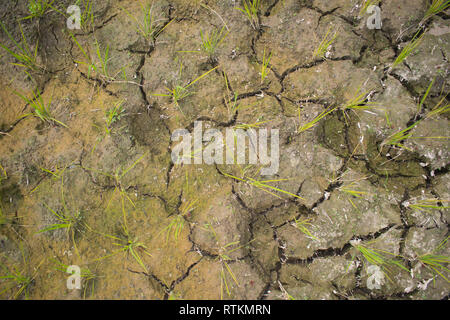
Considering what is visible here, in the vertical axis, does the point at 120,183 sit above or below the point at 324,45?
below

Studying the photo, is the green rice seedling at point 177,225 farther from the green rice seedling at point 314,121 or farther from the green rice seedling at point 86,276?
the green rice seedling at point 314,121

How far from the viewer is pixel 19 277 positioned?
1817 millimetres

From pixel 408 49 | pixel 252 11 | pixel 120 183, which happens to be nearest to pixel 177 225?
pixel 120 183

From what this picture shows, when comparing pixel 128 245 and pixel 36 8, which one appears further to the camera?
pixel 36 8

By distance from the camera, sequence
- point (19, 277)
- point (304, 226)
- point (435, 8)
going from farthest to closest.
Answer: point (435, 8)
point (304, 226)
point (19, 277)

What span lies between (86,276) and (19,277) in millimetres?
389

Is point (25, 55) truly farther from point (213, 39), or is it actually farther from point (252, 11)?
point (252, 11)

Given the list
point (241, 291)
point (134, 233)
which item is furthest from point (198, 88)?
point (241, 291)

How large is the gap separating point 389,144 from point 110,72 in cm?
194

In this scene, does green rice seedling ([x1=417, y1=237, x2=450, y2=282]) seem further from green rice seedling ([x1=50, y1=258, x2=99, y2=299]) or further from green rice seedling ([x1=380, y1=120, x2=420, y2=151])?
green rice seedling ([x1=50, y1=258, x2=99, y2=299])

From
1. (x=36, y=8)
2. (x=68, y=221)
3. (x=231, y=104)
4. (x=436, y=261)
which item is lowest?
(x=436, y=261)

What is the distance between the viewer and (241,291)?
1843mm

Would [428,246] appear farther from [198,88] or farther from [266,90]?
[198,88]

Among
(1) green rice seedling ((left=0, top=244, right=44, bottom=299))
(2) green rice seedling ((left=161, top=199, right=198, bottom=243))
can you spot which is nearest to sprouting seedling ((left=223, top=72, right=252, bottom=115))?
(2) green rice seedling ((left=161, top=199, right=198, bottom=243))
